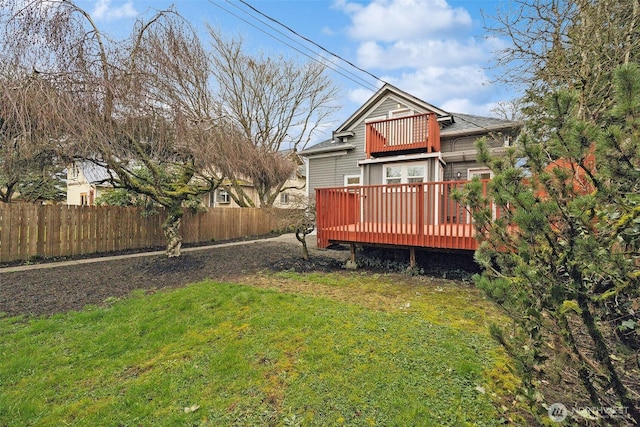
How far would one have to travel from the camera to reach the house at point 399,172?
19.0 feet

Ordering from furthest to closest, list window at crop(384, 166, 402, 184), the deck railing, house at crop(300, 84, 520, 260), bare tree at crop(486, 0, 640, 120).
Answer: window at crop(384, 166, 402, 184) < house at crop(300, 84, 520, 260) < the deck railing < bare tree at crop(486, 0, 640, 120)

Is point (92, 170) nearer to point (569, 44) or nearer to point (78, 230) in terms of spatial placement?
point (78, 230)

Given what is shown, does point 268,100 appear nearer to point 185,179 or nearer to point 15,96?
point 185,179

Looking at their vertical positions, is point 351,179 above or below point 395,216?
above

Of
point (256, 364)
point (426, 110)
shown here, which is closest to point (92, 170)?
point (256, 364)

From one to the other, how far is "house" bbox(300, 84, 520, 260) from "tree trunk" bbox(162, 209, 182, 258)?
11.3ft

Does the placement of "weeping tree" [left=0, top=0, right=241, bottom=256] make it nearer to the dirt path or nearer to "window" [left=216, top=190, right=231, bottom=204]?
the dirt path

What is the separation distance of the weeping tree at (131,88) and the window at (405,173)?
578cm

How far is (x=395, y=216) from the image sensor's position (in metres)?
6.22

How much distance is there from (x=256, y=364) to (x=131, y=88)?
5534 millimetres

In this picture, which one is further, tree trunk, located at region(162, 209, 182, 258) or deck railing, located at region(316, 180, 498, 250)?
tree trunk, located at region(162, 209, 182, 258)

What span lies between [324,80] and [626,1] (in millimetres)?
17159

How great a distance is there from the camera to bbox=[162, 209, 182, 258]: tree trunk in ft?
23.4

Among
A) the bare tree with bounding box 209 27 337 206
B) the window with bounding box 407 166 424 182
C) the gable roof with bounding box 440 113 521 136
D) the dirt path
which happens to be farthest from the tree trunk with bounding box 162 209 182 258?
the bare tree with bounding box 209 27 337 206
